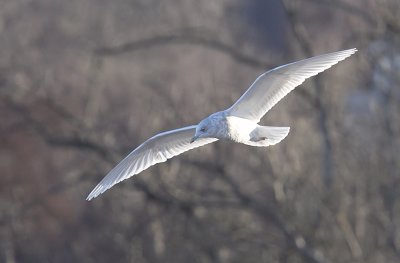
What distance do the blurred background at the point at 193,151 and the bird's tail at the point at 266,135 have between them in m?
3.47

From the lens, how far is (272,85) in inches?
348

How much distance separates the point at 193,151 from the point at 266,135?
6476 mm

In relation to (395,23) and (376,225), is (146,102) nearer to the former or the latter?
(376,225)

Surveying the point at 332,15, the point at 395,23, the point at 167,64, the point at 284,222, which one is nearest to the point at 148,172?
the point at 284,222

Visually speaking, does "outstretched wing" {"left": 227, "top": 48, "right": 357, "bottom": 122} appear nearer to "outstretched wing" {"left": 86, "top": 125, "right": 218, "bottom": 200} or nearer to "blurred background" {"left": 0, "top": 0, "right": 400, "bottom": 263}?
"outstretched wing" {"left": 86, "top": 125, "right": 218, "bottom": 200}

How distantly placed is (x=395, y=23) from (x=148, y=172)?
188 inches

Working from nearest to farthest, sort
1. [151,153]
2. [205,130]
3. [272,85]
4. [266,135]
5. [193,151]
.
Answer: [205,130], [266,135], [272,85], [151,153], [193,151]

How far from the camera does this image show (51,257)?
18328 mm

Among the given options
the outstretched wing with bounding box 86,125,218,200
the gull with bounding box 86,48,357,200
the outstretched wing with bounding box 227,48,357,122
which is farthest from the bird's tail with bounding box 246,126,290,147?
the outstretched wing with bounding box 86,125,218,200

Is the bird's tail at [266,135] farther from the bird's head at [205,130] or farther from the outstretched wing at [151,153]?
the outstretched wing at [151,153]

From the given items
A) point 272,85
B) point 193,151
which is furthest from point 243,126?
point 193,151

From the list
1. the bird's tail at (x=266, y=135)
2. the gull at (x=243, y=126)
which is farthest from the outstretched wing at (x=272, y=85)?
the bird's tail at (x=266, y=135)

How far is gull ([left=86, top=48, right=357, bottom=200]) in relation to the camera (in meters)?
8.41

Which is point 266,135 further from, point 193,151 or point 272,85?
point 193,151
